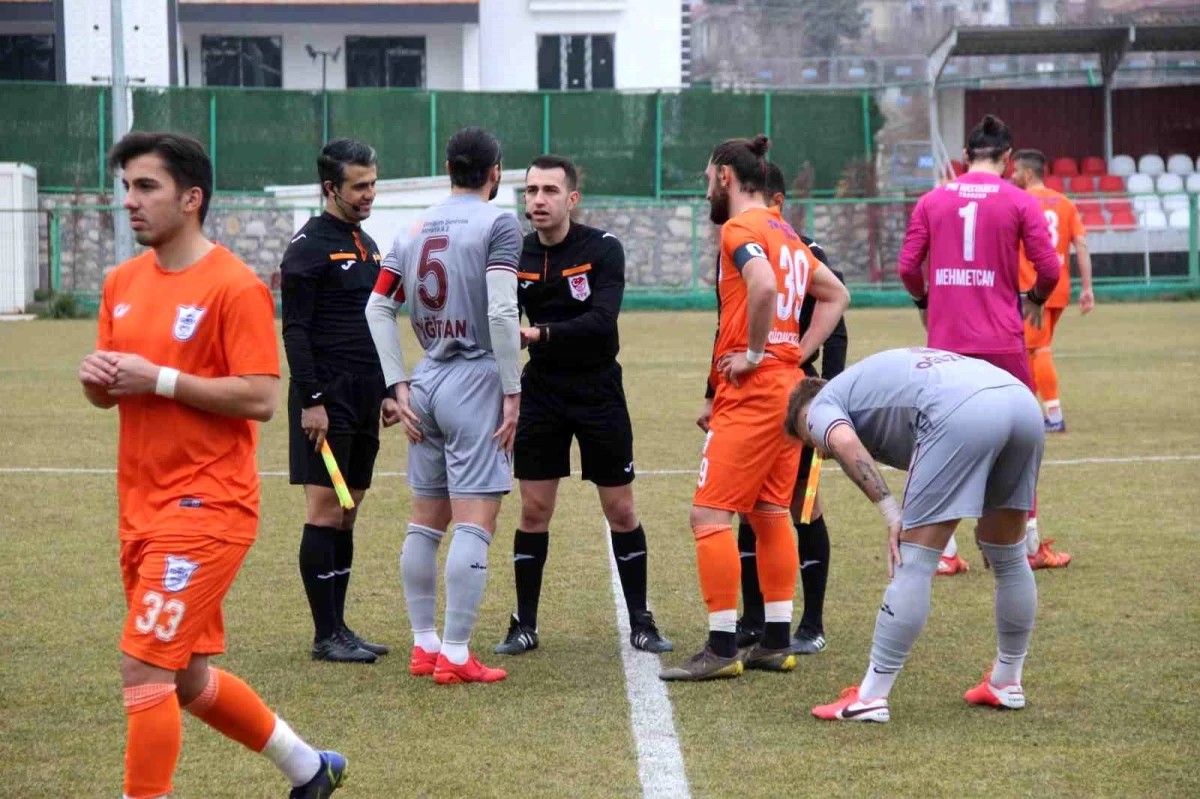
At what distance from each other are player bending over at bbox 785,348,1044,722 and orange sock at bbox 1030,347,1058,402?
7130mm

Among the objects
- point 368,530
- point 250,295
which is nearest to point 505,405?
point 250,295

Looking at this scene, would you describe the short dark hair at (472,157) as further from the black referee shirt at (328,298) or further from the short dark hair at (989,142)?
the short dark hair at (989,142)

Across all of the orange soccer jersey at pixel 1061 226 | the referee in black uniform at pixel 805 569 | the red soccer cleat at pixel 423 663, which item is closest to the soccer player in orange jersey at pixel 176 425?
the red soccer cleat at pixel 423 663

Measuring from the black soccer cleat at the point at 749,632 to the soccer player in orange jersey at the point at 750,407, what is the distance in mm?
302

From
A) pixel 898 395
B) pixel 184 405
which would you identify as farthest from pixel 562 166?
pixel 184 405

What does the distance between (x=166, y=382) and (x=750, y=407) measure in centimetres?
260

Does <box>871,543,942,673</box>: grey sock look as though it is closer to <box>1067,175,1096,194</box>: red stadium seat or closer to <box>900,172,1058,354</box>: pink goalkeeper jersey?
<box>900,172,1058,354</box>: pink goalkeeper jersey

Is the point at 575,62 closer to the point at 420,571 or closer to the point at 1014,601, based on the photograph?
the point at 420,571

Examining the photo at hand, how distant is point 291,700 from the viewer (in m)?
5.85

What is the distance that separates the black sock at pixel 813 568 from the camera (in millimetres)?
6676

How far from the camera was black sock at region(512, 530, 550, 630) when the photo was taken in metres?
6.67

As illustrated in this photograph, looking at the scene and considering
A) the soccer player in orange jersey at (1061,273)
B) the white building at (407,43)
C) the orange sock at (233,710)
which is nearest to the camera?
the orange sock at (233,710)

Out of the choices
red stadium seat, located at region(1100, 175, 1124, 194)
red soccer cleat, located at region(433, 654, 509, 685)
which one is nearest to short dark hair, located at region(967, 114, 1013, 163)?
red soccer cleat, located at region(433, 654, 509, 685)

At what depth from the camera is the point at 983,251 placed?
7414 mm
